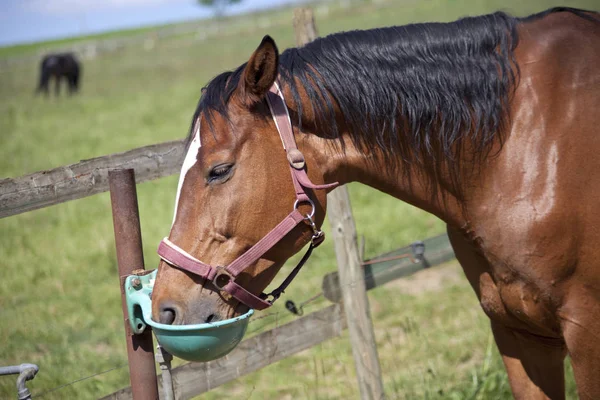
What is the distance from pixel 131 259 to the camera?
2.08m

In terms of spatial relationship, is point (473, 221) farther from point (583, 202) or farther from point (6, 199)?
point (6, 199)

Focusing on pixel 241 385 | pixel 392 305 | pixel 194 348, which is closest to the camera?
pixel 194 348

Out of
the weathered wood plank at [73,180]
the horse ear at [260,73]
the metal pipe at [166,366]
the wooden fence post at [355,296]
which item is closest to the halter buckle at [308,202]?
the horse ear at [260,73]

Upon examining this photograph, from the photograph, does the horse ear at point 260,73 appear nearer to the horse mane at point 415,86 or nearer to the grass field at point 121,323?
the horse mane at point 415,86

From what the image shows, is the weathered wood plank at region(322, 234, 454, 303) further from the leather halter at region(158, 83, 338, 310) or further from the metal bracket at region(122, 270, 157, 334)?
the metal bracket at region(122, 270, 157, 334)

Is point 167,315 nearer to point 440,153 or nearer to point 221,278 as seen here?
point 221,278

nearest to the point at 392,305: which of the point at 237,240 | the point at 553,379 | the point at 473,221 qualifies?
the point at 553,379

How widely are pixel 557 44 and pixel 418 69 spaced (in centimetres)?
56

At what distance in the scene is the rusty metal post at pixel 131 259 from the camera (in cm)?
206

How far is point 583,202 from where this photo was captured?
6.78 ft

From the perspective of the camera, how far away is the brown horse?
1.95 m

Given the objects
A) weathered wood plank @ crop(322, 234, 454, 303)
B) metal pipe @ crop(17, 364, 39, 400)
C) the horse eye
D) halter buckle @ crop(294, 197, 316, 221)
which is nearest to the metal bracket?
metal pipe @ crop(17, 364, 39, 400)

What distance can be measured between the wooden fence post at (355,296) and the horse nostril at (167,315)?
4.99 feet

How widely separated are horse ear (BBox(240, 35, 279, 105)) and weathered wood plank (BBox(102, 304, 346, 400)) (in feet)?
4.28
